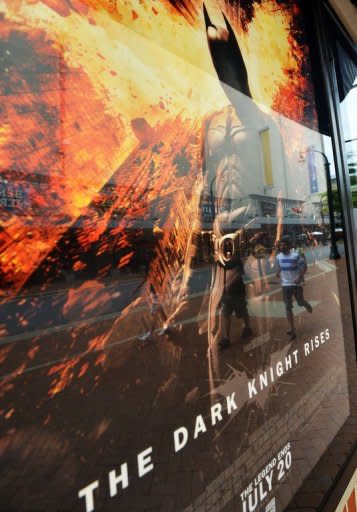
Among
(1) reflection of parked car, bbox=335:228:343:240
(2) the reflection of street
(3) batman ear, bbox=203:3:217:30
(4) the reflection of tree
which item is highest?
(3) batman ear, bbox=203:3:217:30

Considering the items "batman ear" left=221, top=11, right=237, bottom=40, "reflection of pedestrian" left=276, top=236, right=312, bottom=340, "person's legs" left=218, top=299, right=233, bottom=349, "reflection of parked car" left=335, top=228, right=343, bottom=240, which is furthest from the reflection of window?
"reflection of parked car" left=335, top=228, right=343, bottom=240

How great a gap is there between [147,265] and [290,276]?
877 millimetres

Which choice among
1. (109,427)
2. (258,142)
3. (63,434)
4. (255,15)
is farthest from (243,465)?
(255,15)

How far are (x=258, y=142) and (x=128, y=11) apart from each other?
0.71 m

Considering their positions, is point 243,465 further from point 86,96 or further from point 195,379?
point 86,96

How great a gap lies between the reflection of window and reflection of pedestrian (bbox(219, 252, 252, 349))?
43cm

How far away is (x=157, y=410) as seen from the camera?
957mm

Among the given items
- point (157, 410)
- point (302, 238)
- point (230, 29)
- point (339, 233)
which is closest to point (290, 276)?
point (302, 238)

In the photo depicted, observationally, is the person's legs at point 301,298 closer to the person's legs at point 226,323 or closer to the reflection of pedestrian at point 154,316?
the person's legs at point 226,323

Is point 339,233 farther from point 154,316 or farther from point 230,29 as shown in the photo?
point 154,316

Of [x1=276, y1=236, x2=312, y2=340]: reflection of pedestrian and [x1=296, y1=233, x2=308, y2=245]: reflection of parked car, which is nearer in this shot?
[x1=276, y1=236, x2=312, y2=340]: reflection of pedestrian

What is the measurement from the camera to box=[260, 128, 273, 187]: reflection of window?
148 cm

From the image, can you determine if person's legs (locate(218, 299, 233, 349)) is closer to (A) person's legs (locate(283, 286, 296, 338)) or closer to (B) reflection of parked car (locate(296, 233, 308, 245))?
(A) person's legs (locate(283, 286, 296, 338))

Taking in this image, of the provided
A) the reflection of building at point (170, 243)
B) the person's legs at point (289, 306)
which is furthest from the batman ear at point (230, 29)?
the person's legs at point (289, 306)
